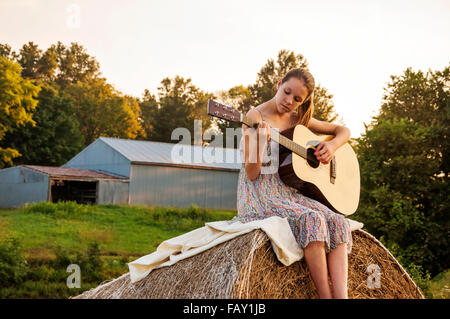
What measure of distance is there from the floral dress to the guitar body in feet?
0.29

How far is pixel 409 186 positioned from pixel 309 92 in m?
6.10

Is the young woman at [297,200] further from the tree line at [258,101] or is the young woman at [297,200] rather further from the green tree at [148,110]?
the green tree at [148,110]

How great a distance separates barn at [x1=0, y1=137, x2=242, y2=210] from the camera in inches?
854

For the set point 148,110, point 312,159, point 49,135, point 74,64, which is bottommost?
point 312,159

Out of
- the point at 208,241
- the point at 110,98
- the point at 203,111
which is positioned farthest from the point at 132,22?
the point at 203,111

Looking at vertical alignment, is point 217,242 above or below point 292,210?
below

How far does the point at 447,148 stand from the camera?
9.01 meters

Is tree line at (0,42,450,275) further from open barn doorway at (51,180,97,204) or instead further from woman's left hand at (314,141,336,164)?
woman's left hand at (314,141,336,164)

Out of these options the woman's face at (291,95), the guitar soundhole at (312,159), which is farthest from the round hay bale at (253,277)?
→ the woman's face at (291,95)

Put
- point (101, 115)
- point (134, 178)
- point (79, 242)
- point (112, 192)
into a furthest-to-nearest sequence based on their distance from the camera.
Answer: point (101, 115)
point (134, 178)
point (112, 192)
point (79, 242)

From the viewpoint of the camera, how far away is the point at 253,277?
2625 mm

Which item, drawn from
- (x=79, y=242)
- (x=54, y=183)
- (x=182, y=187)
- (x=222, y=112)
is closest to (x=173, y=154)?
(x=182, y=187)

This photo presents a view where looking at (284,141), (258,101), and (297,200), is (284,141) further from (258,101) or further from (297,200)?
(258,101)
